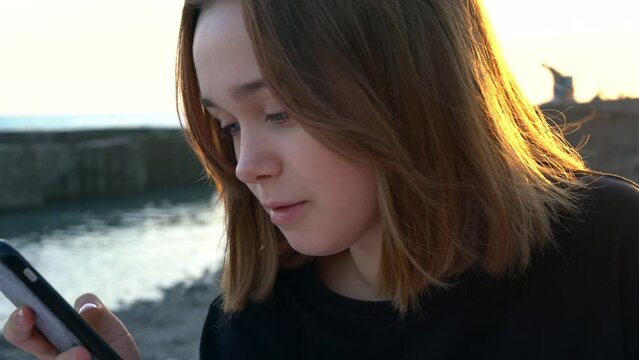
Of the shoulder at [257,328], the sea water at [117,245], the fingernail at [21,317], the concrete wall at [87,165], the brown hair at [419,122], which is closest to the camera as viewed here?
the brown hair at [419,122]

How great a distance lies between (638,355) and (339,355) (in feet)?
1.44

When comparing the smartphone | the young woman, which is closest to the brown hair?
the young woman

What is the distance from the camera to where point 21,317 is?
1223 millimetres

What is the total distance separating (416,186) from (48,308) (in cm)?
57

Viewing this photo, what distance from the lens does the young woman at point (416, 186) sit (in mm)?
1123

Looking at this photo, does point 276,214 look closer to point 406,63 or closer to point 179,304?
point 406,63

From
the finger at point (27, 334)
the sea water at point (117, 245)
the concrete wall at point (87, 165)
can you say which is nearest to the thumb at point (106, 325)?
the finger at point (27, 334)

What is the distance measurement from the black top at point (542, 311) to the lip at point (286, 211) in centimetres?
20

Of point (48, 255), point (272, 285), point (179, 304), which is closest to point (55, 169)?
point (48, 255)

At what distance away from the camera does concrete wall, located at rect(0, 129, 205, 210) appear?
13.8m

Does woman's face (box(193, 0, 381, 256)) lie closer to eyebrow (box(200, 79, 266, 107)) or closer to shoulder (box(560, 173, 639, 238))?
eyebrow (box(200, 79, 266, 107))

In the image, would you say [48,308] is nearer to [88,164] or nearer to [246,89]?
[246,89]

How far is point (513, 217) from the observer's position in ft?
3.89

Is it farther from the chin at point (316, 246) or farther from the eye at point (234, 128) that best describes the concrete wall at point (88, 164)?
the chin at point (316, 246)
